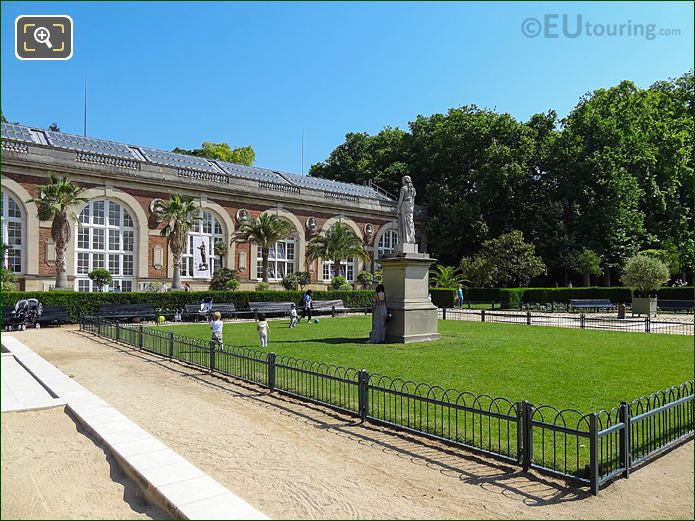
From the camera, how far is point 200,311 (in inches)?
1030

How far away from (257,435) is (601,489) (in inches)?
168

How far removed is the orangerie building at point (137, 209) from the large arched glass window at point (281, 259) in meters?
0.08

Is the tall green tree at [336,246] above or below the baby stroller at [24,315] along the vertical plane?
above

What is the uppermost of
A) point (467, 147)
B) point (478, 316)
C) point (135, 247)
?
point (467, 147)

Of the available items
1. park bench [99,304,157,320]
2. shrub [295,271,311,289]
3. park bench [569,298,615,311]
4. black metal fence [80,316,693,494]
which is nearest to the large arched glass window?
shrub [295,271,311,289]

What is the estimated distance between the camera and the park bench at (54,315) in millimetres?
22719

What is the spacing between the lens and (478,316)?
3044 cm

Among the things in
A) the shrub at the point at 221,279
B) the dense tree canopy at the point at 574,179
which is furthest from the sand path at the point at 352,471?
the dense tree canopy at the point at 574,179

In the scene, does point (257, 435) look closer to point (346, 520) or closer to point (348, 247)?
point (346, 520)

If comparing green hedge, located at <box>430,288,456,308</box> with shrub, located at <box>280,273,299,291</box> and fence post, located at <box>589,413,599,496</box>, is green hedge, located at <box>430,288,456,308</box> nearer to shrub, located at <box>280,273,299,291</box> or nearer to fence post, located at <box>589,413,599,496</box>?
shrub, located at <box>280,273,299,291</box>

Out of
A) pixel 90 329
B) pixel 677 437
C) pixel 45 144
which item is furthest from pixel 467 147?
pixel 677 437

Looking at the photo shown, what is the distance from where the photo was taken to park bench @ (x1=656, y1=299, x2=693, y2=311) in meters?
31.3

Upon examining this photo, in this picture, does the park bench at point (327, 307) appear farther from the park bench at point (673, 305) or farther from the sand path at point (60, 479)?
the sand path at point (60, 479)

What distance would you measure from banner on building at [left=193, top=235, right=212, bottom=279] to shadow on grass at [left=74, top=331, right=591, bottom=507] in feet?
94.1
